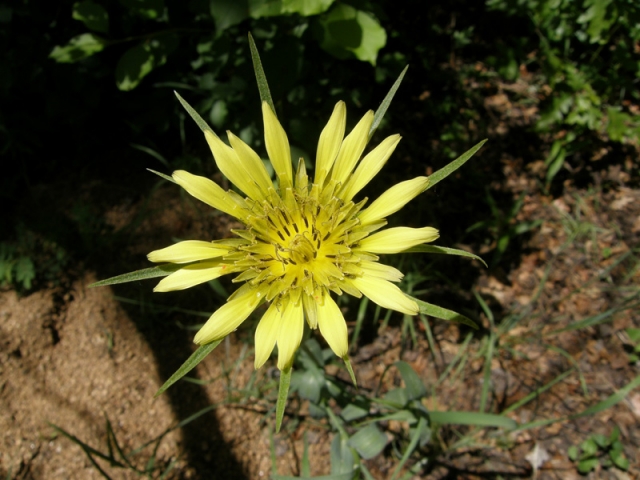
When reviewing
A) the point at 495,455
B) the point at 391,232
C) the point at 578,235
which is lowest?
the point at 495,455

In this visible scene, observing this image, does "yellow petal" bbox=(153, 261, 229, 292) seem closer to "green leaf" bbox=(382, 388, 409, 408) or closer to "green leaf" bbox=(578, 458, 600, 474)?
"green leaf" bbox=(382, 388, 409, 408)

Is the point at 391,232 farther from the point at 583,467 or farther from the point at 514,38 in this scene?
the point at 514,38

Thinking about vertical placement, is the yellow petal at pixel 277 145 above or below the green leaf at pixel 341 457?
above

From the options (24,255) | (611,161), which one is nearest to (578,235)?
(611,161)

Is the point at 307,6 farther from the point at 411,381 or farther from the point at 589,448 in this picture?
the point at 589,448

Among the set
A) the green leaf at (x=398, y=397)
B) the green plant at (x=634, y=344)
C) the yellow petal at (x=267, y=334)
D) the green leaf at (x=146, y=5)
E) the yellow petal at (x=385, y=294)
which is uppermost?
the green leaf at (x=146, y=5)

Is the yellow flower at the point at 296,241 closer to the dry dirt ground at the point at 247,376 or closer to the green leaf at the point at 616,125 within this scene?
the dry dirt ground at the point at 247,376

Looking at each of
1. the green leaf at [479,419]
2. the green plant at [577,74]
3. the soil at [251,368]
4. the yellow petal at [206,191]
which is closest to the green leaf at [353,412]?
the green leaf at [479,419]
